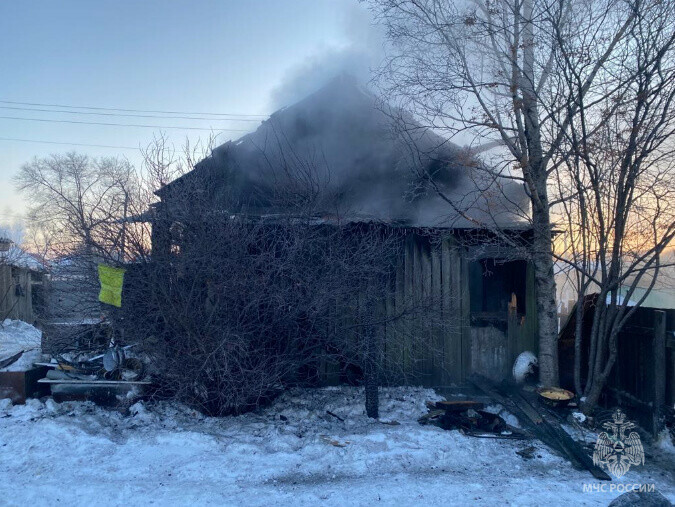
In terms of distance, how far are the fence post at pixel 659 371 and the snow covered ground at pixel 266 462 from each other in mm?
450

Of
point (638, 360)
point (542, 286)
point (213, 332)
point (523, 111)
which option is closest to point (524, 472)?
point (638, 360)

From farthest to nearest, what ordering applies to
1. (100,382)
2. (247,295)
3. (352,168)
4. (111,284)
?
(352,168)
(100,382)
(111,284)
(247,295)

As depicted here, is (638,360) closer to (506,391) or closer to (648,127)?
(506,391)

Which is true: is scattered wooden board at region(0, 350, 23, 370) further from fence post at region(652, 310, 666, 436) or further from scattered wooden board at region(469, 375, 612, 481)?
fence post at region(652, 310, 666, 436)

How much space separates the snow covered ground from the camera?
4.04 metres

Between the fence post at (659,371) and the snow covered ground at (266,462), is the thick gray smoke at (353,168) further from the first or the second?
the snow covered ground at (266,462)

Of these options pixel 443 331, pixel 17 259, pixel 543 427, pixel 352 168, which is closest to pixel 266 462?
pixel 543 427

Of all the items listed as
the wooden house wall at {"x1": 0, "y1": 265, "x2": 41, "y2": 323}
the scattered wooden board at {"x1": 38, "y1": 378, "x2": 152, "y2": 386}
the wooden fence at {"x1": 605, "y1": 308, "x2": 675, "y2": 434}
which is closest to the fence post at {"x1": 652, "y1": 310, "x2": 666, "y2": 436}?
the wooden fence at {"x1": 605, "y1": 308, "x2": 675, "y2": 434}

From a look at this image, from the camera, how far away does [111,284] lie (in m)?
5.94

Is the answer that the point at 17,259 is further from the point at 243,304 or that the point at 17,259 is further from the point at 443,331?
the point at 443,331

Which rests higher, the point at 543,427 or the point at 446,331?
the point at 446,331

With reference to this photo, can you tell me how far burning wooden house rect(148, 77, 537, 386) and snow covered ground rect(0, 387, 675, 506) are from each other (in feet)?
6.38

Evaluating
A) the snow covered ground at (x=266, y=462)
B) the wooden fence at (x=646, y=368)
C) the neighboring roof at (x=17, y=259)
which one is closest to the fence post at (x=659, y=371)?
the wooden fence at (x=646, y=368)

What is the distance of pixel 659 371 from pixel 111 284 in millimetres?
6380
